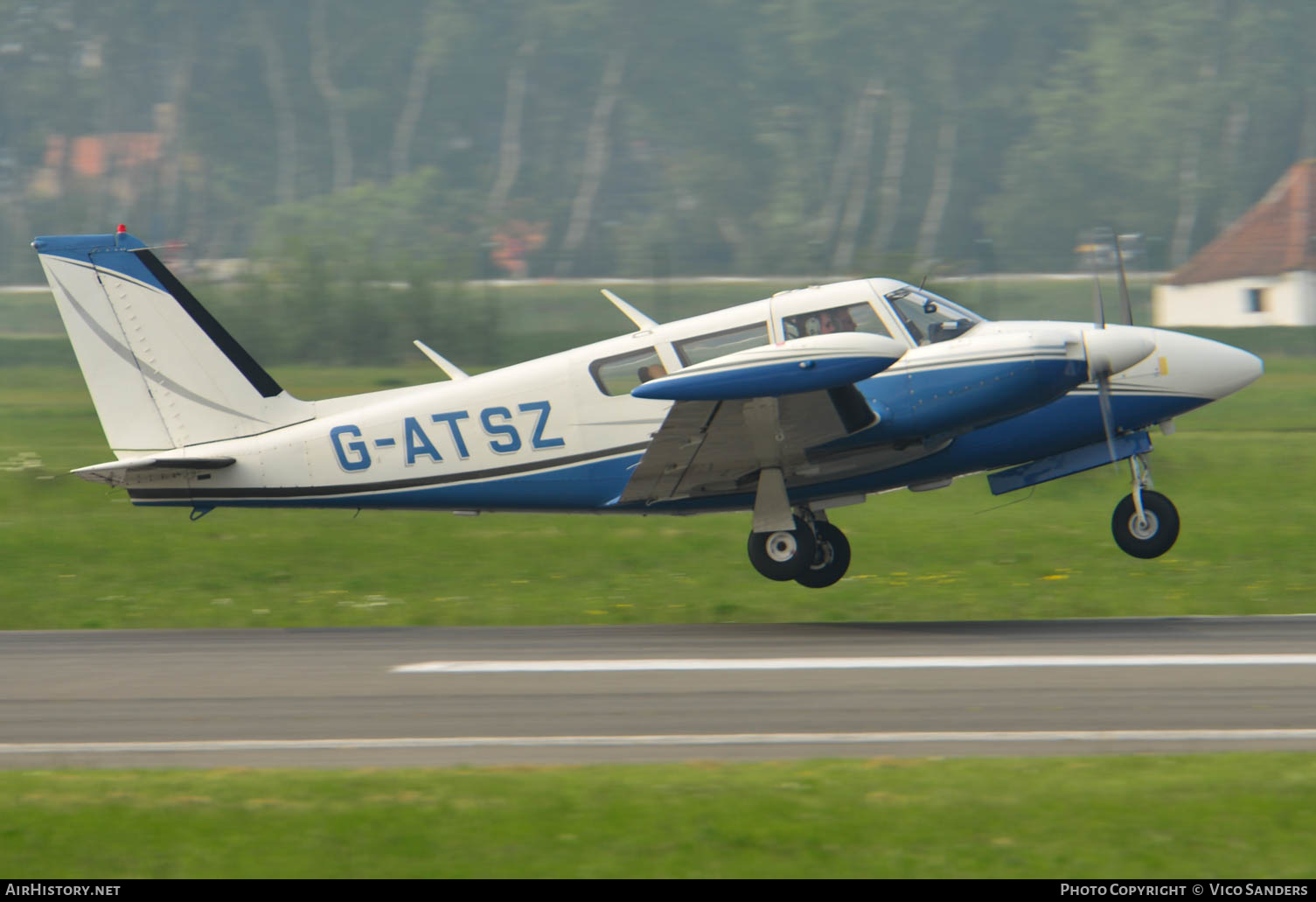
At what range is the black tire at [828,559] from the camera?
1431 cm

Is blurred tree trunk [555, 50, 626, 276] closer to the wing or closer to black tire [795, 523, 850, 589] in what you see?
black tire [795, 523, 850, 589]

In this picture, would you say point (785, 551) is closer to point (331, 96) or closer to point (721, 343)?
point (721, 343)

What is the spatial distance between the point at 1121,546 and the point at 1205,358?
1877 mm

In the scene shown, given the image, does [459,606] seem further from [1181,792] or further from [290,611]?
[1181,792]

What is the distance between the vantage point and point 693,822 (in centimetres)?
674

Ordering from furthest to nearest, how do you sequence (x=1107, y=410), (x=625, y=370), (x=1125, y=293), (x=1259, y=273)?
(x=1259, y=273)
(x=1125, y=293)
(x=625, y=370)
(x=1107, y=410)

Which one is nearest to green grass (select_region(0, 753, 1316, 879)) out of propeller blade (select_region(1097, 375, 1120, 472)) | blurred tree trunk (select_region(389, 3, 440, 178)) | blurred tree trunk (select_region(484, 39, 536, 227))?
propeller blade (select_region(1097, 375, 1120, 472))

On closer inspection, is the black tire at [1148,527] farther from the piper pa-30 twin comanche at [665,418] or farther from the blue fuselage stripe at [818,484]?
the blue fuselage stripe at [818,484]

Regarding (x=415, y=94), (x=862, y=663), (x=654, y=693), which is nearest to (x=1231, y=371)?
(x=862, y=663)

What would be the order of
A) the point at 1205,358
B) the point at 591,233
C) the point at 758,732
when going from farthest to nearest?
the point at 591,233 → the point at 1205,358 → the point at 758,732

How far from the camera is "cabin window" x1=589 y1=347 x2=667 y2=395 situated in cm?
1358

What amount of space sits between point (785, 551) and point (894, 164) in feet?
176

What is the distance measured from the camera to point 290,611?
15000mm

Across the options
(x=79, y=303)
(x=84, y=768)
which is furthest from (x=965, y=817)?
(x=79, y=303)
